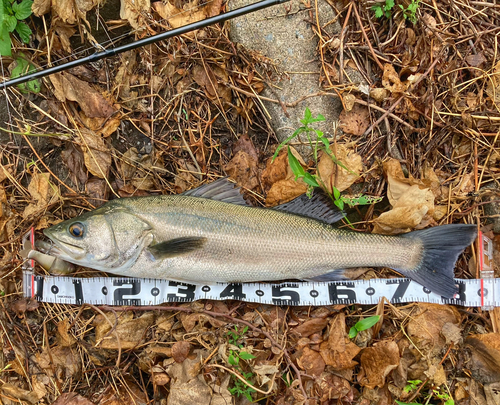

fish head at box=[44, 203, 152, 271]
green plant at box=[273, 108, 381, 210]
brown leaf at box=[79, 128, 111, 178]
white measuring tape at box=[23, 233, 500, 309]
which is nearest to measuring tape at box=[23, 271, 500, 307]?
white measuring tape at box=[23, 233, 500, 309]

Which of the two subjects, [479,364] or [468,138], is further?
[468,138]

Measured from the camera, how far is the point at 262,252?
3727 mm

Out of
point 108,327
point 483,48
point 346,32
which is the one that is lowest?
point 108,327

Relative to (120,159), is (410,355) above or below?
below

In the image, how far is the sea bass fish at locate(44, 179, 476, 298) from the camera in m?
3.65

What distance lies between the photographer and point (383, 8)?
159 inches

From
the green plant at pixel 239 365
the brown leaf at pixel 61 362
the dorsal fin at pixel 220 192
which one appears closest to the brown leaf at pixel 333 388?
the green plant at pixel 239 365

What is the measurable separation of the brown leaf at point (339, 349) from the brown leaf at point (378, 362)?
14cm

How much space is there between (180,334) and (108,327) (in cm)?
81

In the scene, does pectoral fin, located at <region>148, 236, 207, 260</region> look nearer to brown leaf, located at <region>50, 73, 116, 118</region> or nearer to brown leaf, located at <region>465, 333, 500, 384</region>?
brown leaf, located at <region>50, 73, 116, 118</region>

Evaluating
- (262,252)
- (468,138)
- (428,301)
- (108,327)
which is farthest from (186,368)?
(468,138)

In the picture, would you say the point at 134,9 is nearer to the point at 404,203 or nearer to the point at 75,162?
the point at 75,162

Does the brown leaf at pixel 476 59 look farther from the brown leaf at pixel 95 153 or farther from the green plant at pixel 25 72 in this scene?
the green plant at pixel 25 72

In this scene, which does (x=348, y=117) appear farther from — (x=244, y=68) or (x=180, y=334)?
(x=180, y=334)
